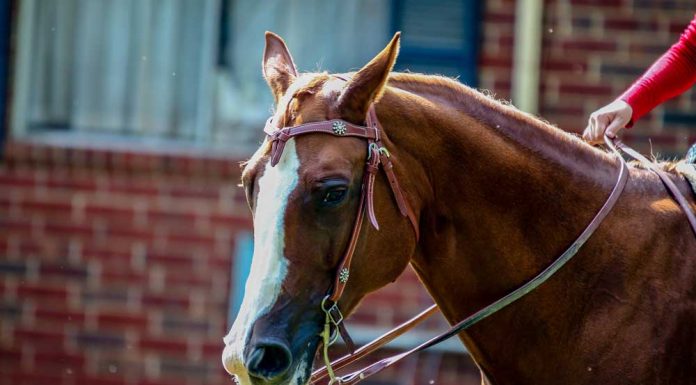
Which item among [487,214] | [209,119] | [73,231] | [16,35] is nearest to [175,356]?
[73,231]

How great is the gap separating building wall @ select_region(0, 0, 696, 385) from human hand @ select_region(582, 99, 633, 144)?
3213 mm

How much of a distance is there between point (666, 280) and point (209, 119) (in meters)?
4.50

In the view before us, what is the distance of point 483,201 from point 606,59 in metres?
4.03

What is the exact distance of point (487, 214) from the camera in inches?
134

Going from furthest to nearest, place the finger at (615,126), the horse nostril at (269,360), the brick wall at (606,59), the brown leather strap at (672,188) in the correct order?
the brick wall at (606,59), the finger at (615,126), the brown leather strap at (672,188), the horse nostril at (269,360)

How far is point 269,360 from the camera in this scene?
308 centimetres

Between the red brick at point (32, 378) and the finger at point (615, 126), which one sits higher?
the finger at point (615, 126)

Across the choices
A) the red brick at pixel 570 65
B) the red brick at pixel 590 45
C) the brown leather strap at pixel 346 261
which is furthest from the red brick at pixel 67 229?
the brown leather strap at pixel 346 261

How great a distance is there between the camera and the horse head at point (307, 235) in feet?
10.2

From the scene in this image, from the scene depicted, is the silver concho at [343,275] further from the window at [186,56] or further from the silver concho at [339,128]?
the window at [186,56]

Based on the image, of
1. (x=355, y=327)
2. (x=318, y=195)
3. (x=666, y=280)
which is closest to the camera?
(x=318, y=195)

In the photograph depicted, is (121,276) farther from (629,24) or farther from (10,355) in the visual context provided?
(629,24)

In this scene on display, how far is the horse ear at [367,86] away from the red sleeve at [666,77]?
1.07 meters

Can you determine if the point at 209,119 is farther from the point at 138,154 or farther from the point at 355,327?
the point at 355,327
